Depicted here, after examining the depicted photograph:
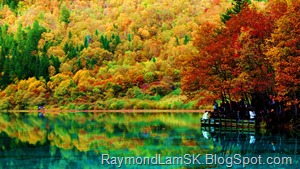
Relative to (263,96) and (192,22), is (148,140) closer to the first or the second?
(263,96)

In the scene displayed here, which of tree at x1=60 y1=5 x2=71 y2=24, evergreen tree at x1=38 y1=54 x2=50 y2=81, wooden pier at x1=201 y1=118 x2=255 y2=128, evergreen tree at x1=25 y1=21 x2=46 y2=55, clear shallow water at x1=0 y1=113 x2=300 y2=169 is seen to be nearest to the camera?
clear shallow water at x1=0 y1=113 x2=300 y2=169

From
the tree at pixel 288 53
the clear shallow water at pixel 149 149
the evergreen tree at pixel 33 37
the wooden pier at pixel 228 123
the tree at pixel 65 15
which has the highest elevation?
the tree at pixel 65 15

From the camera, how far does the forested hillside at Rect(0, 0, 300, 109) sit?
4647cm

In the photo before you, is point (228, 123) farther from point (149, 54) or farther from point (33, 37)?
point (33, 37)

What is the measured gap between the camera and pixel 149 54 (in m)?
148

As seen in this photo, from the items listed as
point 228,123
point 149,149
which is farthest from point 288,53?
point 149,149

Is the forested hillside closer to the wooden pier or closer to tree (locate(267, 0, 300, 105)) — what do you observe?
tree (locate(267, 0, 300, 105))

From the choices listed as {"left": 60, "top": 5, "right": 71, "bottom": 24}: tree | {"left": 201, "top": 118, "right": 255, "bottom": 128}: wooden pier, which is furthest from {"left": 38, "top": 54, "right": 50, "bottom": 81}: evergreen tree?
{"left": 201, "top": 118, "right": 255, "bottom": 128}: wooden pier

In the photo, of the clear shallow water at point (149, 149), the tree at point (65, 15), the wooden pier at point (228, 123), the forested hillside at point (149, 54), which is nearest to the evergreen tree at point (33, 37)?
the forested hillside at point (149, 54)

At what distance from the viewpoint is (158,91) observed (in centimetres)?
11375

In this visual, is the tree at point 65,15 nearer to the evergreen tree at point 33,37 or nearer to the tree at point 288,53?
the evergreen tree at point 33,37

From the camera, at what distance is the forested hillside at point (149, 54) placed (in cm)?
4647

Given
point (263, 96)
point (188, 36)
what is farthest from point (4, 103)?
point (263, 96)

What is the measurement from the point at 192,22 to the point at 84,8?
4853cm
